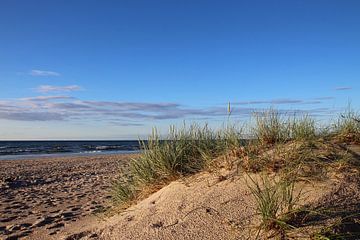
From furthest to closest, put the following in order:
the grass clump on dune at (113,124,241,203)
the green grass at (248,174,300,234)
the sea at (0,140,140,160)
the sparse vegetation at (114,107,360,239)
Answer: the sea at (0,140,140,160) → the grass clump on dune at (113,124,241,203) → the sparse vegetation at (114,107,360,239) → the green grass at (248,174,300,234)

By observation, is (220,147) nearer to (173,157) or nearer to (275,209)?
(173,157)

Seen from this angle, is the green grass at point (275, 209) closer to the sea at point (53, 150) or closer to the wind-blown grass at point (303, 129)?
the wind-blown grass at point (303, 129)

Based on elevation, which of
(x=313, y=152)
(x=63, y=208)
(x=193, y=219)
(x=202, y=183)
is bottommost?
(x=63, y=208)

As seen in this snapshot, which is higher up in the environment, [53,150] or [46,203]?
[53,150]

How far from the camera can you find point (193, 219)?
4012mm

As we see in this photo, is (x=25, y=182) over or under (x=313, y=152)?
under

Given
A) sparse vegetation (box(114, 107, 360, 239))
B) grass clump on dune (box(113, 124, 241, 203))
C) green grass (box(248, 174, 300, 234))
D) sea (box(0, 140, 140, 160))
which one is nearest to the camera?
green grass (box(248, 174, 300, 234))

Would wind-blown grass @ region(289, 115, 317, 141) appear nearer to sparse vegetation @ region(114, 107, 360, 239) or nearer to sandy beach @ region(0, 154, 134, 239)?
sparse vegetation @ region(114, 107, 360, 239)

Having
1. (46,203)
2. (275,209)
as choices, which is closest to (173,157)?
(275,209)

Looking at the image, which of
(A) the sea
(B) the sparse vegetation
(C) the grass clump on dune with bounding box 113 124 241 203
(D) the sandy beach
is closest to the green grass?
(B) the sparse vegetation

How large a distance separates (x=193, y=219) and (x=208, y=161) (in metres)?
1.29

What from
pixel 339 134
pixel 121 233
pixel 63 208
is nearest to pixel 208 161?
pixel 121 233

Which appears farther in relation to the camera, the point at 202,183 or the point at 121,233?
the point at 202,183

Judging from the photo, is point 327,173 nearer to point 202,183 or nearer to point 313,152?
point 313,152
